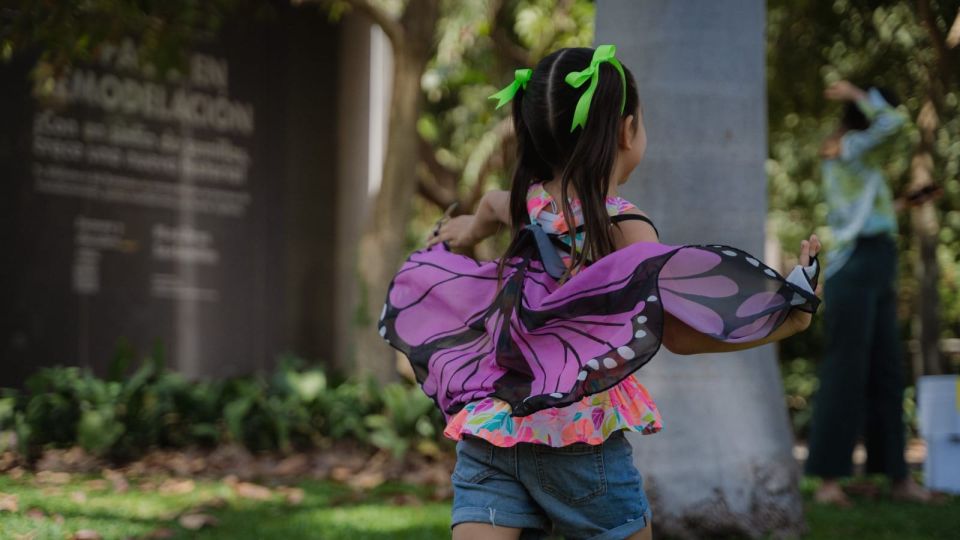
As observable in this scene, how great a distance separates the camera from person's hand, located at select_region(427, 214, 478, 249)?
2857mm

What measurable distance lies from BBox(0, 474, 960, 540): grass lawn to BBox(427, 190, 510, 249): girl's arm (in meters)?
1.95

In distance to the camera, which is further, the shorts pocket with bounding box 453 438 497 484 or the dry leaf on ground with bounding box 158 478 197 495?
the dry leaf on ground with bounding box 158 478 197 495

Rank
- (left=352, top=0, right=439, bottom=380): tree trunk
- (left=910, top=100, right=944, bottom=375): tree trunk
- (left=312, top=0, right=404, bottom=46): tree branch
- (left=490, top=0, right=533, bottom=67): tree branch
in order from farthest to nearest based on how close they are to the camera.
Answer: (left=490, top=0, right=533, bottom=67): tree branch, (left=352, top=0, right=439, bottom=380): tree trunk, (left=910, top=100, right=944, bottom=375): tree trunk, (left=312, top=0, right=404, bottom=46): tree branch

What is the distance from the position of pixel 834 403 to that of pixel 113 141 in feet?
18.9

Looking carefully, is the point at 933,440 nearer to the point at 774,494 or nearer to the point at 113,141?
the point at 774,494

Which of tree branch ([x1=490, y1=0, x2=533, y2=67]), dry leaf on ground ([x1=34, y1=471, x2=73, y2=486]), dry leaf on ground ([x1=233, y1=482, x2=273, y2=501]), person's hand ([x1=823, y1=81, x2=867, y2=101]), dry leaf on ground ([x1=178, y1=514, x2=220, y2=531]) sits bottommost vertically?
dry leaf on ground ([x1=233, y1=482, x2=273, y2=501])

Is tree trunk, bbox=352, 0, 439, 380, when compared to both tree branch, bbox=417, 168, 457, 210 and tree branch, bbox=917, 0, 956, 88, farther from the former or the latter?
tree branch, bbox=917, 0, 956, 88

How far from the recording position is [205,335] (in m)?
9.18

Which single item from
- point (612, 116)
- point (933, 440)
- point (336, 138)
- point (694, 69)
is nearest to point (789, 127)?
point (336, 138)

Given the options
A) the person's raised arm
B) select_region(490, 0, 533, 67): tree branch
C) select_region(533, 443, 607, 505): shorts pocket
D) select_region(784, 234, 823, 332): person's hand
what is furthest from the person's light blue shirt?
select_region(490, 0, 533, 67): tree branch

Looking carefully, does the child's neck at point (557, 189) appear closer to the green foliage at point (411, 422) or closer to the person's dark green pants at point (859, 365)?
the person's dark green pants at point (859, 365)

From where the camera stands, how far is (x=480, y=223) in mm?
2826

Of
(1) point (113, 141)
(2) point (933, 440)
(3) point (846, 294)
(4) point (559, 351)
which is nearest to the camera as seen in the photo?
(4) point (559, 351)

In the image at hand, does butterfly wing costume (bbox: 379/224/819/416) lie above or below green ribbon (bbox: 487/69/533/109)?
below
